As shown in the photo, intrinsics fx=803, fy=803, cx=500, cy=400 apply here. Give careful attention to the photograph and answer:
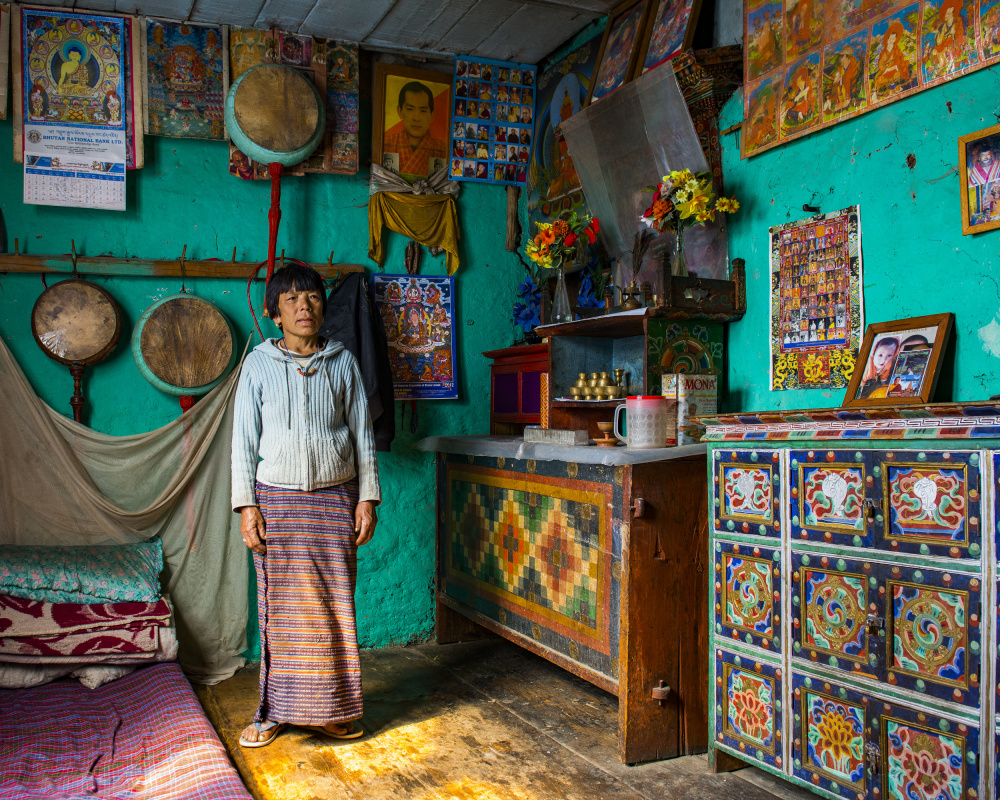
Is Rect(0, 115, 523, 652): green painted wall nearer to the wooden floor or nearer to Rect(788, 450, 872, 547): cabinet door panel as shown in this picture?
the wooden floor

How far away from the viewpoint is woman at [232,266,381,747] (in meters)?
2.96

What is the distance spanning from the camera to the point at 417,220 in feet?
14.6

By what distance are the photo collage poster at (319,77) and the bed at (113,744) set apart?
2.52 meters

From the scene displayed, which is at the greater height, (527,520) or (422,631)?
(527,520)

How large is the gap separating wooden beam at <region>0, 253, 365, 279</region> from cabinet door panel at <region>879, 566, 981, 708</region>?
3.14 meters

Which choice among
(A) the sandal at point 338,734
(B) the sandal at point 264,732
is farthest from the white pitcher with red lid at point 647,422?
(B) the sandal at point 264,732

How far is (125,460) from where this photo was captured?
379cm

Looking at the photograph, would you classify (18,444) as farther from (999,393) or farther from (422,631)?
(999,393)

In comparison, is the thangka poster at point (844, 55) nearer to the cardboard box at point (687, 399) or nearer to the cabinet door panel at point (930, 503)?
the cardboard box at point (687, 399)

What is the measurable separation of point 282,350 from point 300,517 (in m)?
0.65

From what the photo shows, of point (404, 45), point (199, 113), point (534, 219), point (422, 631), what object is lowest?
point (422, 631)

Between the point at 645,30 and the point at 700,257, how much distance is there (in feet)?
3.57

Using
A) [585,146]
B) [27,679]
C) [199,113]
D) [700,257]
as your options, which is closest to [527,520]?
[700,257]

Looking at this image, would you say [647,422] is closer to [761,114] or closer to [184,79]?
[761,114]
